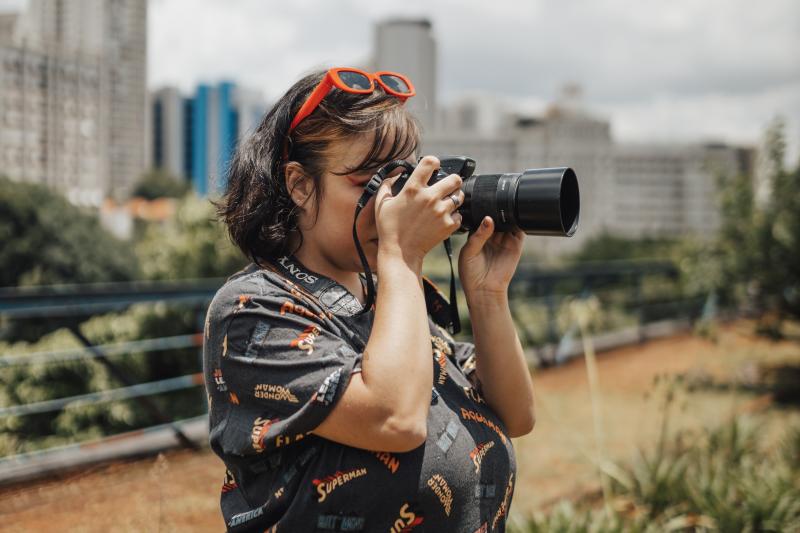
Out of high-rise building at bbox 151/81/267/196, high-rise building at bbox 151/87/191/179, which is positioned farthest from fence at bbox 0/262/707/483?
high-rise building at bbox 151/87/191/179

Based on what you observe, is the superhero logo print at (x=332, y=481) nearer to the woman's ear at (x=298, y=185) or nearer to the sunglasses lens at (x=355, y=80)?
the woman's ear at (x=298, y=185)

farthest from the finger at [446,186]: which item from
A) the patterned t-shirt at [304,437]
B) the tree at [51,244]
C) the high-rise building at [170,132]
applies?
the high-rise building at [170,132]

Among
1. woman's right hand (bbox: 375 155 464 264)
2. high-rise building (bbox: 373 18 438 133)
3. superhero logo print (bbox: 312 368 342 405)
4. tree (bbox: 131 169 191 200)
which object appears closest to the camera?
superhero logo print (bbox: 312 368 342 405)

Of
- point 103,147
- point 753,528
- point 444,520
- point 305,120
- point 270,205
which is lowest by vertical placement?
point 753,528

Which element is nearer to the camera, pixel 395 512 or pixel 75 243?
pixel 395 512

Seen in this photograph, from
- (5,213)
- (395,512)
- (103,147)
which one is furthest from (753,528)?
(103,147)

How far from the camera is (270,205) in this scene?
3.73 feet

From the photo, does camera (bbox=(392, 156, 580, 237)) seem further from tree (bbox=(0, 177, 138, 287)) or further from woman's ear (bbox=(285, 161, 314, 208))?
tree (bbox=(0, 177, 138, 287))

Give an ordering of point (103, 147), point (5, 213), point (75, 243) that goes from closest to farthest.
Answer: point (75, 243) → point (5, 213) → point (103, 147)

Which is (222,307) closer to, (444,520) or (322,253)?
(322,253)

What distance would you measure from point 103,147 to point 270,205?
4506 cm

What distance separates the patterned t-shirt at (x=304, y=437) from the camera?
3.17 ft

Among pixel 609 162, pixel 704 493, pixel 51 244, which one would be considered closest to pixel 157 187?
pixel 51 244

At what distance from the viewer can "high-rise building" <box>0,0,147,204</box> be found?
2722 centimetres
